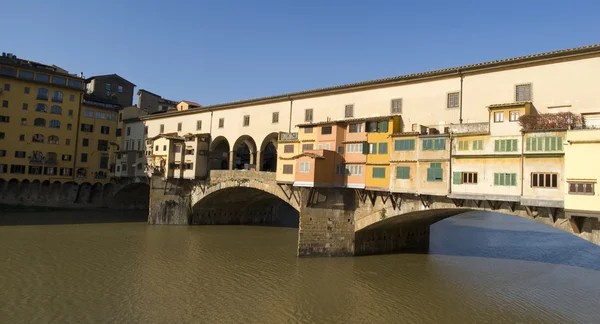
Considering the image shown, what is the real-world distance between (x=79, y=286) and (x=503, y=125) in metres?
27.6

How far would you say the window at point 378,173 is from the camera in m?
29.1

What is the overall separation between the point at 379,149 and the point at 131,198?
167 ft

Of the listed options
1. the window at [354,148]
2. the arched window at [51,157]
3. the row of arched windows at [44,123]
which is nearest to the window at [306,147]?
the window at [354,148]

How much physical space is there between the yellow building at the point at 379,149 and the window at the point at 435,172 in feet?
11.1

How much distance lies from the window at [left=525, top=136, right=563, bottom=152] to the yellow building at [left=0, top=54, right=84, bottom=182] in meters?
61.8

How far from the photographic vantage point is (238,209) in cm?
5212

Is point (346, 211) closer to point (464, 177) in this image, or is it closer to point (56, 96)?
point (464, 177)

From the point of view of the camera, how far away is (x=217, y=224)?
50.6m

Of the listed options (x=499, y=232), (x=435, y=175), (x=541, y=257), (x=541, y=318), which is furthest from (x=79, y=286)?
(x=499, y=232)

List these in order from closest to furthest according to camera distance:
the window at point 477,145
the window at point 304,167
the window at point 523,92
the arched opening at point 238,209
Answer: the window at point 477,145, the window at point 523,92, the window at point 304,167, the arched opening at point 238,209

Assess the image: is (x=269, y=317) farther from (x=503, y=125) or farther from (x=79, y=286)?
(x=503, y=125)

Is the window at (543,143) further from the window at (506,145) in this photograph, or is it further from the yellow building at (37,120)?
the yellow building at (37,120)

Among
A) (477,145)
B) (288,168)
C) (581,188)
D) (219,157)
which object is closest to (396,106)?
(477,145)

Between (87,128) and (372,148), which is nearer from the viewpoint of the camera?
(372,148)
